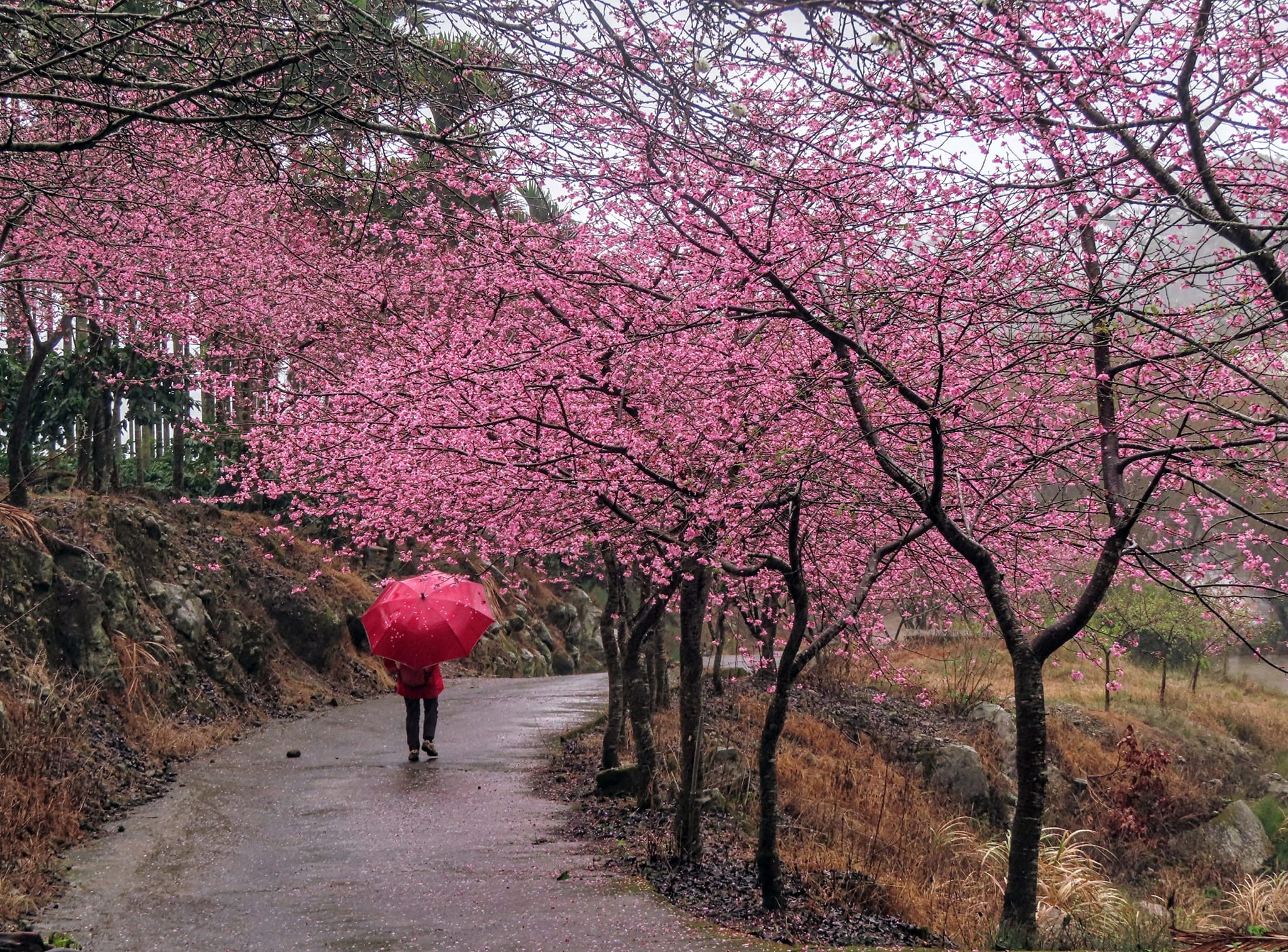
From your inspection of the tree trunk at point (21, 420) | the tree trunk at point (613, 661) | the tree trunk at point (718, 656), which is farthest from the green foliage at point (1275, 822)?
the tree trunk at point (21, 420)

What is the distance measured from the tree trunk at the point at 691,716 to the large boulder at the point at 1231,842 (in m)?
11.5

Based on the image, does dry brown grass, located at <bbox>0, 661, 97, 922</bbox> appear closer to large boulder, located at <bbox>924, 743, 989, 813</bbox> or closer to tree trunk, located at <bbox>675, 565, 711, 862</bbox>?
tree trunk, located at <bbox>675, 565, 711, 862</bbox>

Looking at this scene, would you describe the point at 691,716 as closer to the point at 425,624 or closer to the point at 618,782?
the point at 618,782

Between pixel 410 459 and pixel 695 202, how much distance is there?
4.49 meters

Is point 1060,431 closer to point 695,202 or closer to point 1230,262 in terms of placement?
point 1230,262

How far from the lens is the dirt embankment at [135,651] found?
8492 mm

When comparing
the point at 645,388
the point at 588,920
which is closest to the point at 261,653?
the point at 645,388

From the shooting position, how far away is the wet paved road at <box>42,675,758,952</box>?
6.25 meters

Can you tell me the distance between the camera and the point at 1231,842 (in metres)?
16.2

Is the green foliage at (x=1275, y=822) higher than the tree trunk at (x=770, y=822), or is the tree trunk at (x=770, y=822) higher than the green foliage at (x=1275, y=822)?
the tree trunk at (x=770, y=822)

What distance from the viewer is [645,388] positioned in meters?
9.64

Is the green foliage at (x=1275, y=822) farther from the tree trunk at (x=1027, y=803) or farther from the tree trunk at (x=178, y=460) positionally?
the tree trunk at (x=178, y=460)

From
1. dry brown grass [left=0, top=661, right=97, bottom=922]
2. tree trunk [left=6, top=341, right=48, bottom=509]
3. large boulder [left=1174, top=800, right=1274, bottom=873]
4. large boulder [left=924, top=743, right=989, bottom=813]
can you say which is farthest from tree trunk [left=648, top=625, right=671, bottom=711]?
tree trunk [left=6, top=341, right=48, bottom=509]

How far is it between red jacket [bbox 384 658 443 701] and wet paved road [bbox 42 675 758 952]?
2.79 feet
